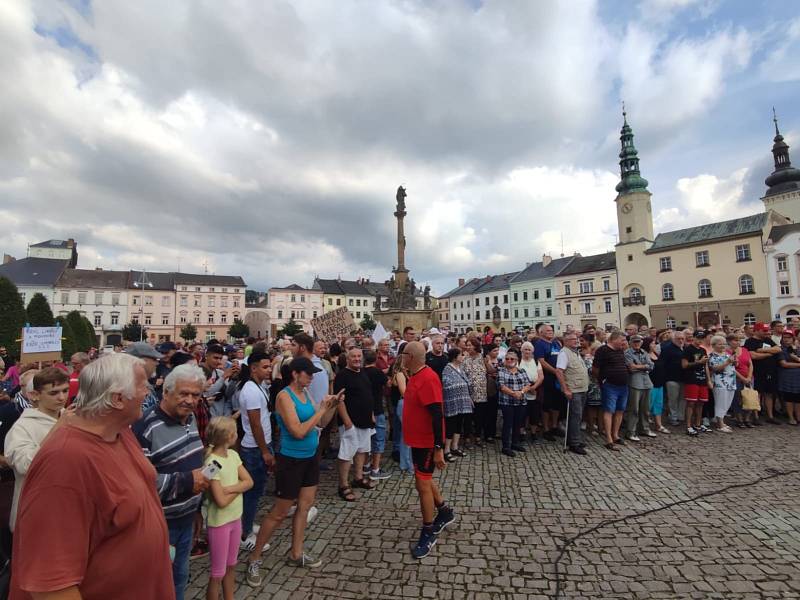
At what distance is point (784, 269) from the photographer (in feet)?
121

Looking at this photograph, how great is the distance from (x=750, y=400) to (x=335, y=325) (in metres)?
10.6

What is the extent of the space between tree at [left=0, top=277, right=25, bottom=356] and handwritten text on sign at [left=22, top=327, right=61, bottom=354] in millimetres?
15399

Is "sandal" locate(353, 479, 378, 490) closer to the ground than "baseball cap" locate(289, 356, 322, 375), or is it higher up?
closer to the ground

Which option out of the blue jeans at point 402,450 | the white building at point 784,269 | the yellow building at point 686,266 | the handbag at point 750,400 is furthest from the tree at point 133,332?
the white building at point 784,269

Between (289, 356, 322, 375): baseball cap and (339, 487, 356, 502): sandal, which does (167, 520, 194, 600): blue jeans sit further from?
(339, 487, 356, 502): sandal

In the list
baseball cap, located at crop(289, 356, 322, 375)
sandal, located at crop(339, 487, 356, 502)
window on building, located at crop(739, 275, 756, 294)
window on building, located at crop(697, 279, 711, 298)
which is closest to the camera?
baseball cap, located at crop(289, 356, 322, 375)

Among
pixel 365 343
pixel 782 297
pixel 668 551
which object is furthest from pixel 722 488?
pixel 782 297

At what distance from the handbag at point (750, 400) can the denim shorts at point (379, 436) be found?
8.03 m

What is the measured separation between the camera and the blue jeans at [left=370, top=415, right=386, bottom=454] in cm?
628

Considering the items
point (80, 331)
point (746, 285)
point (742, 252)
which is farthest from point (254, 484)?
point (742, 252)

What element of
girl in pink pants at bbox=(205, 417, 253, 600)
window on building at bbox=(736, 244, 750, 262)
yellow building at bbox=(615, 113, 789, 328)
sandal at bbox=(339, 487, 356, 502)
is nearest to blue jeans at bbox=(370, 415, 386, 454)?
sandal at bbox=(339, 487, 356, 502)

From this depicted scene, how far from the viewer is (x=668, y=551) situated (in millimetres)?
3943

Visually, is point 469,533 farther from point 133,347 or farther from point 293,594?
point 133,347

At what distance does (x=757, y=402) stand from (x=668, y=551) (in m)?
6.92
